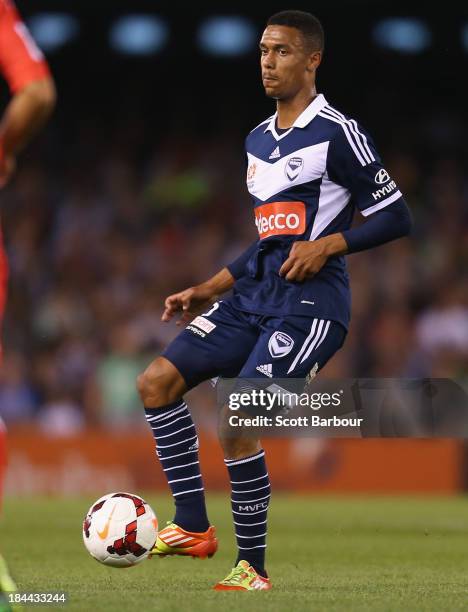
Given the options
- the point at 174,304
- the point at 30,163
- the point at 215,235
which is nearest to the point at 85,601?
the point at 174,304

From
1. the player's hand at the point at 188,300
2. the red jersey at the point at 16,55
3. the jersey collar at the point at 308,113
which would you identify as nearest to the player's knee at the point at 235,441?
the player's hand at the point at 188,300

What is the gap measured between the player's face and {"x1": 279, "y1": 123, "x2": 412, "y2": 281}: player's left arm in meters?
0.33

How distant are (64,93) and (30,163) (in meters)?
1.75

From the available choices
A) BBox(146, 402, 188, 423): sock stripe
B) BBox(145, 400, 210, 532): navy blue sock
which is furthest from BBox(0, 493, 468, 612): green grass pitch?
BBox(146, 402, 188, 423): sock stripe

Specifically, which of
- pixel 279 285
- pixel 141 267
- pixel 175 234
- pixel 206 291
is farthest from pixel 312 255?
pixel 175 234

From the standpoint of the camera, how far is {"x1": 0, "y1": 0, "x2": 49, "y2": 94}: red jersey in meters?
3.90

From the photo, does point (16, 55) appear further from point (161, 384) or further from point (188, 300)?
point (188, 300)

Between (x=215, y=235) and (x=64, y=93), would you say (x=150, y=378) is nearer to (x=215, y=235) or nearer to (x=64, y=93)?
(x=215, y=235)

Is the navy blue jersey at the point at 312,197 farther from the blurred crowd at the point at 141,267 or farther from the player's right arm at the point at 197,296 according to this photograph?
the blurred crowd at the point at 141,267

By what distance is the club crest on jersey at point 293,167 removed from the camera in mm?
5562

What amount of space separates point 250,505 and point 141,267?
10.8m

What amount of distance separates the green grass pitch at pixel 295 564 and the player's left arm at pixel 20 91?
1598 millimetres

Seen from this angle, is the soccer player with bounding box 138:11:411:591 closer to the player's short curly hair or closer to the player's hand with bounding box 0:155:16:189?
the player's short curly hair

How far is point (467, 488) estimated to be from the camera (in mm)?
13602
